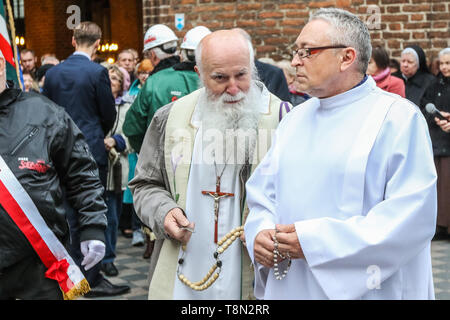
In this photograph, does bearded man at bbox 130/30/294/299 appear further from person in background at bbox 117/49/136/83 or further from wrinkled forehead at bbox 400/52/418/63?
person in background at bbox 117/49/136/83

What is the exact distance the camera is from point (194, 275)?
9.88 feet

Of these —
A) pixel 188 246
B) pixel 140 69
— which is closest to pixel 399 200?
pixel 188 246

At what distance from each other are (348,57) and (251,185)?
59 centimetres

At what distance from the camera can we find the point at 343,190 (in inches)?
91.2

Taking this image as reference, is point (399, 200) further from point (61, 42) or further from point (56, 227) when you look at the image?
point (61, 42)

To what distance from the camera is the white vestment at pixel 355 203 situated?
2.21m

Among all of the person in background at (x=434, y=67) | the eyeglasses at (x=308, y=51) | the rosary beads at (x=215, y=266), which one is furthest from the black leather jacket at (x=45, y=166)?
the person in background at (x=434, y=67)

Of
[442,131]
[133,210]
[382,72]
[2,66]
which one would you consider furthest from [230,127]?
[442,131]

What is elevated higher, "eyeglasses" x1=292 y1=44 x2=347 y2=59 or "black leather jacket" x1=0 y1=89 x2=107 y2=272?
"eyeglasses" x1=292 y1=44 x2=347 y2=59

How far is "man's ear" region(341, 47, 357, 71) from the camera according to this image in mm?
2441

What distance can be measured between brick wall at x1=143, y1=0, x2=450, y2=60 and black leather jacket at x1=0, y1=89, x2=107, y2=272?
24.1ft

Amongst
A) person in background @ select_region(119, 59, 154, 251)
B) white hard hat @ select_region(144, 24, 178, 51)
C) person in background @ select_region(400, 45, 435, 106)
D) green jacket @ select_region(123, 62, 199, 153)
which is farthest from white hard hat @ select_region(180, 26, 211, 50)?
person in background @ select_region(400, 45, 435, 106)

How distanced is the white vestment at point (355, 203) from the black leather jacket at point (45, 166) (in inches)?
37.6

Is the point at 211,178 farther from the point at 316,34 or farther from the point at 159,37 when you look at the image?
the point at 159,37
